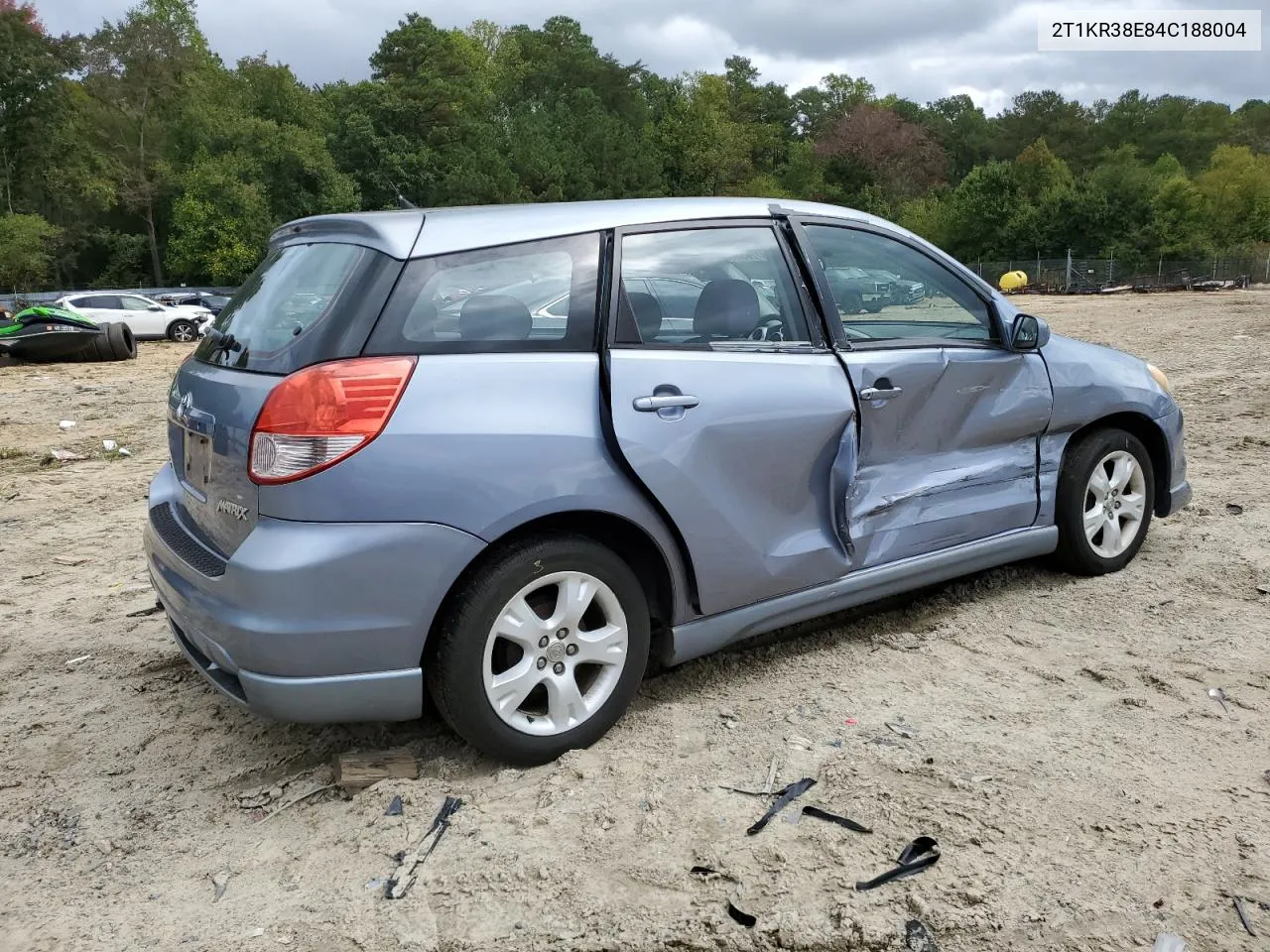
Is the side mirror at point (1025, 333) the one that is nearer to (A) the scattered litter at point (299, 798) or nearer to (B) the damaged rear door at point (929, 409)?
(B) the damaged rear door at point (929, 409)

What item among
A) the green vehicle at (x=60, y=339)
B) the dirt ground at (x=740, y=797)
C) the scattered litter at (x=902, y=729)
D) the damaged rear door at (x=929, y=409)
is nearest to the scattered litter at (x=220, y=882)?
the dirt ground at (x=740, y=797)

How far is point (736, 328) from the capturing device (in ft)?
12.0

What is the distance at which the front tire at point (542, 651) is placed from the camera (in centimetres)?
302

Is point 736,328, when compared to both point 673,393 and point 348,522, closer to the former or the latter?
point 673,393

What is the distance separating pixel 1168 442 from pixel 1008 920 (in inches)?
123

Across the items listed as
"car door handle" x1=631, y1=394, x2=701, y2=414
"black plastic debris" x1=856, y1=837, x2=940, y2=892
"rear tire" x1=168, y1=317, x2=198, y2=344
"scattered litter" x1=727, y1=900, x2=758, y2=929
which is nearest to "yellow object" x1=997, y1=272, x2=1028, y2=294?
"rear tire" x1=168, y1=317, x2=198, y2=344

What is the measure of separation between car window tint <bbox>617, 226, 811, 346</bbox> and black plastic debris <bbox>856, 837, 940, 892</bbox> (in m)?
1.63

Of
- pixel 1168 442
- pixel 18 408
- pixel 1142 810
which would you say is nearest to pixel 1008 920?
pixel 1142 810

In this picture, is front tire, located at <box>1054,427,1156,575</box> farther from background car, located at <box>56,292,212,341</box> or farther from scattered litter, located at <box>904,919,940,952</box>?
background car, located at <box>56,292,212,341</box>

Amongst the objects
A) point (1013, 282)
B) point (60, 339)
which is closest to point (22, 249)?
point (60, 339)

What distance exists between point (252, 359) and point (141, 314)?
27.3m

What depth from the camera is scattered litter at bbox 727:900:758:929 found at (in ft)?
8.21

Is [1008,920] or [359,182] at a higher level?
[359,182]

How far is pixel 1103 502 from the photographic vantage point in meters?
4.75
